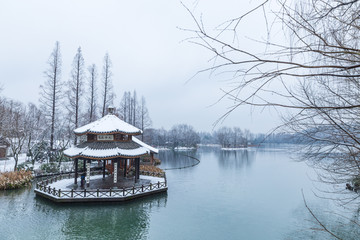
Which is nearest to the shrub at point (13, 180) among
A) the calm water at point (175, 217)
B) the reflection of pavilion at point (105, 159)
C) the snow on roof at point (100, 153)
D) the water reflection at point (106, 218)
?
the calm water at point (175, 217)

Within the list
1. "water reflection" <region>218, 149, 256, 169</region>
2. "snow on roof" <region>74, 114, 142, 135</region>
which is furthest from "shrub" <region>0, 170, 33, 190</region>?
"water reflection" <region>218, 149, 256, 169</region>

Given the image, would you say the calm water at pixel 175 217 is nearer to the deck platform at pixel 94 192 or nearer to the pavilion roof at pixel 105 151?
the deck platform at pixel 94 192

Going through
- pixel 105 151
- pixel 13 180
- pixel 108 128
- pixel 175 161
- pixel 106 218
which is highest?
pixel 108 128

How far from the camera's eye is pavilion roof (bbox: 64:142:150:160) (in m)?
13.1

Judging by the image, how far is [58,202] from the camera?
11.5m

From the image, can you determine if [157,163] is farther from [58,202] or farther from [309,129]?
[309,129]

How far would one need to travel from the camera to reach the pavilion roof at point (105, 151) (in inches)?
515

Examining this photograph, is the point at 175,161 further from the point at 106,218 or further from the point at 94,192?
the point at 106,218

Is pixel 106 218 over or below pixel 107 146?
below

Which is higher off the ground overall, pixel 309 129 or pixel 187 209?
pixel 309 129

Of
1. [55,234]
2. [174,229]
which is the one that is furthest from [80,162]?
[174,229]

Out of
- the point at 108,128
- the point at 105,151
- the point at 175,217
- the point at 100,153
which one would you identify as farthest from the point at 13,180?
the point at 175,217

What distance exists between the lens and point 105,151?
13602mm

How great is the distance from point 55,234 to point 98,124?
800 centimetres
